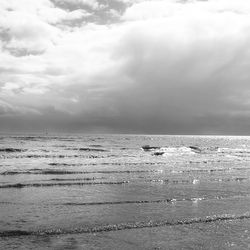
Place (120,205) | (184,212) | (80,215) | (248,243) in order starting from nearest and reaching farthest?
(248,243) → (80,215) → (184,212) → (120,205)

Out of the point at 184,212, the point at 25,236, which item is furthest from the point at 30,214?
the point at 184,212

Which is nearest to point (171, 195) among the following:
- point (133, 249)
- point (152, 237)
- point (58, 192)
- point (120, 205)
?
point (120, 205)

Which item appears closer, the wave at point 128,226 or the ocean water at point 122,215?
the ocean water at point 122,215

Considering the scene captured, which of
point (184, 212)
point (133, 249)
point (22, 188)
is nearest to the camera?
point (133, 249)

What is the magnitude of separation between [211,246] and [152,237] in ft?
6.13

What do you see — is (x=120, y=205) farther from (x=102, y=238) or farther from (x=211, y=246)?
(x=211, y=246)

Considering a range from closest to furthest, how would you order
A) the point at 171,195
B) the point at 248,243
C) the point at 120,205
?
1. the point at 248,243
2. the point at 120,205
3. the point at 171,195

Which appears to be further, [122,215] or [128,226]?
[122,215]

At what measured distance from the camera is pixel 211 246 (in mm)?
10508

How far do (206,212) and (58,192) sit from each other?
8416 millimetres

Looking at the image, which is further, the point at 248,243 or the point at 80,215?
the point at 80,215

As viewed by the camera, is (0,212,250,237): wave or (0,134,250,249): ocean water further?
(0,212,250,237): wave

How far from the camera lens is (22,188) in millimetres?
20594

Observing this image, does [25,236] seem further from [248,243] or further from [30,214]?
[248,243]
